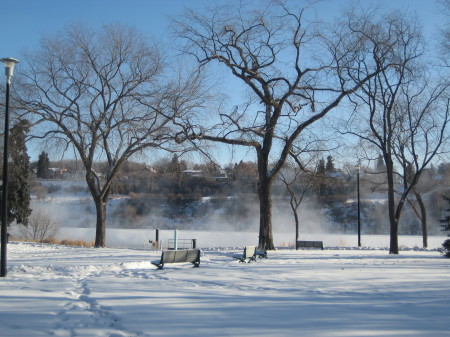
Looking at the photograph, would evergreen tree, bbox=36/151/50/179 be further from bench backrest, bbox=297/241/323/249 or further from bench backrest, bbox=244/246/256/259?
bench backrest, bbox=244/246/256/259

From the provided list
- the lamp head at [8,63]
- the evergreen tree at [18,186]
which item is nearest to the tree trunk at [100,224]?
the evergreen tree at [18,186]

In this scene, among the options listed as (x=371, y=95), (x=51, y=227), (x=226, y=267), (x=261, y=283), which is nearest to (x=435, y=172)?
(x=371, y=95)

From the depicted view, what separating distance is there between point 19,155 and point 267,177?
19701 millimetres

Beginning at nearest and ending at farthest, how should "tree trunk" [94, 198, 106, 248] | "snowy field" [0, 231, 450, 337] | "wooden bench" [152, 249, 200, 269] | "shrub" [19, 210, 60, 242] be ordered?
"snowy field" [0, 231, 450, 337], "wooden bench" [152, 249, 200, 269], "tree trunk" [94, 198, 106, 248], "shrub" [19, 210, 60, 242]

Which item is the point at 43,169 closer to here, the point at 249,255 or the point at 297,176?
the point at 297,176

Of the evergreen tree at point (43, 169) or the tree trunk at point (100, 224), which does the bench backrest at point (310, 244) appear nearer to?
the tree trunk at point (100, 224)

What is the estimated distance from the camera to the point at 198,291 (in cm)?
913

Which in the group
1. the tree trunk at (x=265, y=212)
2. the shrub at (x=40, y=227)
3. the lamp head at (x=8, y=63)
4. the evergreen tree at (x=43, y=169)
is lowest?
the shrub at (x=40, y=227)

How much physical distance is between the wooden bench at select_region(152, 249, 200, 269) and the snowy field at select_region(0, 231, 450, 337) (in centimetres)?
35

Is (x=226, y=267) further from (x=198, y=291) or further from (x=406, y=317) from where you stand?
(x=406, y=317)

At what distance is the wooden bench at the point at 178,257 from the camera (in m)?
13.0

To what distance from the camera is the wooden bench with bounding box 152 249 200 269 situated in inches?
512

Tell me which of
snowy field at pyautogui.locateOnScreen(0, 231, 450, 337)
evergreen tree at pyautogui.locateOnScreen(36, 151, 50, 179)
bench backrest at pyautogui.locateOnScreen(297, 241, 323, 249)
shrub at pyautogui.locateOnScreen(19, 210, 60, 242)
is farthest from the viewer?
evergreen tree at pyautogui.locateOnScreen(36, 151, 50, 179)

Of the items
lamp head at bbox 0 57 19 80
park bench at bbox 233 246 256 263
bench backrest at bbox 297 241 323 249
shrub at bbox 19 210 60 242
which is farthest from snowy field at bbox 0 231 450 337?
shrub at bbox 19 210 60 242
